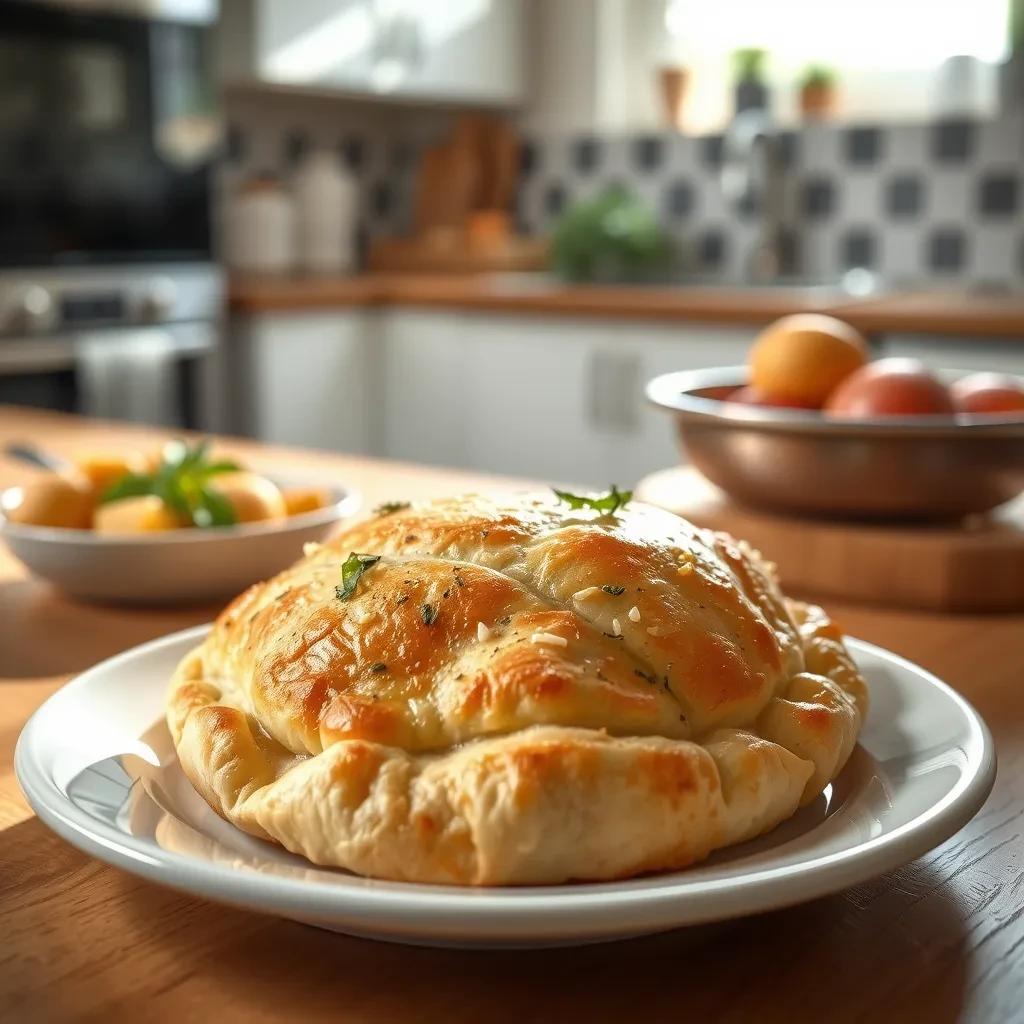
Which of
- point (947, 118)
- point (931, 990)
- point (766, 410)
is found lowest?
point (931, 990)

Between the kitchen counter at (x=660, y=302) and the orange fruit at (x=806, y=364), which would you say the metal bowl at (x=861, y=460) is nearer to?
the orange fruit at (x=806, y=364)

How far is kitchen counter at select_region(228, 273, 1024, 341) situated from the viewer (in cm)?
279

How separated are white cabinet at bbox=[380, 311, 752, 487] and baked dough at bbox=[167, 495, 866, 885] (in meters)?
2.51

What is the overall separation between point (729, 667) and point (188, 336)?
115 inches

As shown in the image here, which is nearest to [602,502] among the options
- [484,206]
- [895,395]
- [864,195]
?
[895,395]

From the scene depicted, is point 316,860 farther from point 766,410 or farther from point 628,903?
point 766,410

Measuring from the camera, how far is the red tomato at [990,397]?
1.11 m

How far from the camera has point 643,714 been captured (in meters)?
0.48

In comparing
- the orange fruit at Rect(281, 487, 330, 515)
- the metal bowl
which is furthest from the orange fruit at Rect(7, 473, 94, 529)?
the metal bowl

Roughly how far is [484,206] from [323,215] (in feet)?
2.05

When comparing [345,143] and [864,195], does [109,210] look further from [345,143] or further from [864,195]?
[864,195]

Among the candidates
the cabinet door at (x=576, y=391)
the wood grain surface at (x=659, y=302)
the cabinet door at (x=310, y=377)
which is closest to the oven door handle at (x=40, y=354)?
the cabinet door at (x=310, y=377)

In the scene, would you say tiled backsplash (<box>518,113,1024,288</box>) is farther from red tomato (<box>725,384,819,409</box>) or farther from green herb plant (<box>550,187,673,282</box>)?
red tomato (<box>725,384,819,409</box>)

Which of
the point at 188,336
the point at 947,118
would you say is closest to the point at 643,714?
the point at 188,336
